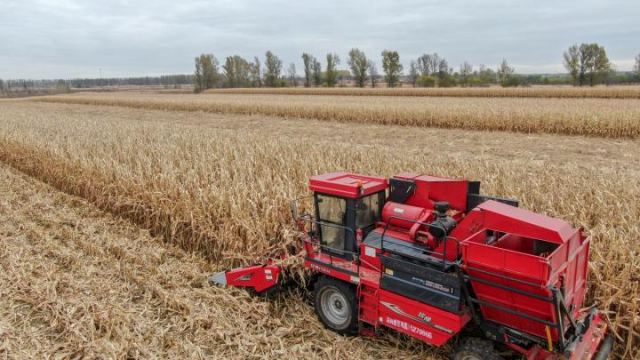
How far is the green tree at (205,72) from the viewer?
87.6 m

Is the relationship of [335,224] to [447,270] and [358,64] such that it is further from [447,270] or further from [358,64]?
[358,64]

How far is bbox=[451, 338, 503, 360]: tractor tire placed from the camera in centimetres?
323

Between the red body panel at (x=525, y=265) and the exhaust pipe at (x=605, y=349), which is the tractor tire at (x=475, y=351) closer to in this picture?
the red body panel at (x=525, y=265)

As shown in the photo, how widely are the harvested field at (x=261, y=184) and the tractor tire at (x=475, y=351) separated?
584mm

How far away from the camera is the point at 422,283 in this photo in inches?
137

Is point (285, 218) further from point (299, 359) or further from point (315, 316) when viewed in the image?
point (299, 359)

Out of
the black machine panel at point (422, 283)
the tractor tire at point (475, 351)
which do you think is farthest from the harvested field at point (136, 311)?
the black machine panel at point (422, 283)

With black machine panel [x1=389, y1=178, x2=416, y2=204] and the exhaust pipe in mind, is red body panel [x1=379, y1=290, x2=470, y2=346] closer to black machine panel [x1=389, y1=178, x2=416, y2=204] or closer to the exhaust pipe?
black machine panel [x1=389, y1=178, x2=416, y2=204]

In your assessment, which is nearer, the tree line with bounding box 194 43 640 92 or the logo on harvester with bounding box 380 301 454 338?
the logo on harvester with bounding box 380 301 454 338

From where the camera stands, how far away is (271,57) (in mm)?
89375

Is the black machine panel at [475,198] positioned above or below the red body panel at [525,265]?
above

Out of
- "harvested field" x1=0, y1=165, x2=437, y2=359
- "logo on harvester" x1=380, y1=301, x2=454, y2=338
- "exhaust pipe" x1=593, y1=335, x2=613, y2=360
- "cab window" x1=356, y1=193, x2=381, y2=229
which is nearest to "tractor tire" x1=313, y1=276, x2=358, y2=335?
"harvested field" x1=0, y1=165, x2=437, y2=359

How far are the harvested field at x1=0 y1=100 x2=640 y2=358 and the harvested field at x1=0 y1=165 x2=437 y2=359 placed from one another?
0.20 m

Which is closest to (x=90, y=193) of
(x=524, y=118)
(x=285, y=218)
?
(x=285, y=218)
